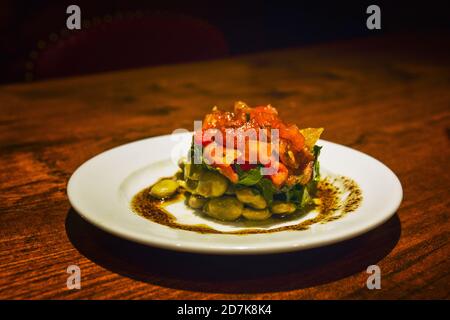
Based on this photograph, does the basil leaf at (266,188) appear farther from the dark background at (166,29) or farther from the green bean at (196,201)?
the dark background at (166,29)

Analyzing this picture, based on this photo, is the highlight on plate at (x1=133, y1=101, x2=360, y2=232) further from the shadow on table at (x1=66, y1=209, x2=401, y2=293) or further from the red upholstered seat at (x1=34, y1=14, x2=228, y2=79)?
the red upholstered seat at (x1=34, y1=14, x2=228, y2=79)

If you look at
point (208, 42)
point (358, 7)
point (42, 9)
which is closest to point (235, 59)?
point (208, 42)

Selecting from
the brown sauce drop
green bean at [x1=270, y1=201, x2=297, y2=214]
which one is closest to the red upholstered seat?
the brown sauce drop

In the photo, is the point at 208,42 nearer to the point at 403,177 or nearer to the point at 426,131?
the point at 426,131

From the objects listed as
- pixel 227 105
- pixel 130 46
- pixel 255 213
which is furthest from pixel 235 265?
pixel 130 46

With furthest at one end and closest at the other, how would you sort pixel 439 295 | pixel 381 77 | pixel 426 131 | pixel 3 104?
pixel 381 77 < pixel 3 104 < pixel 426 131 < pixel 439 295

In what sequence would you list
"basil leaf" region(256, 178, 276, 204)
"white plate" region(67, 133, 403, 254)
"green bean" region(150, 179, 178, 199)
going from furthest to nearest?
"green bean" region(150, 179, 178, 199), "basil leaf" region(256, 178, 276, 204), "white plate" region(67, 133, 403, 254)

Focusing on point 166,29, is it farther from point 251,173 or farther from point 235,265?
point 235,265
